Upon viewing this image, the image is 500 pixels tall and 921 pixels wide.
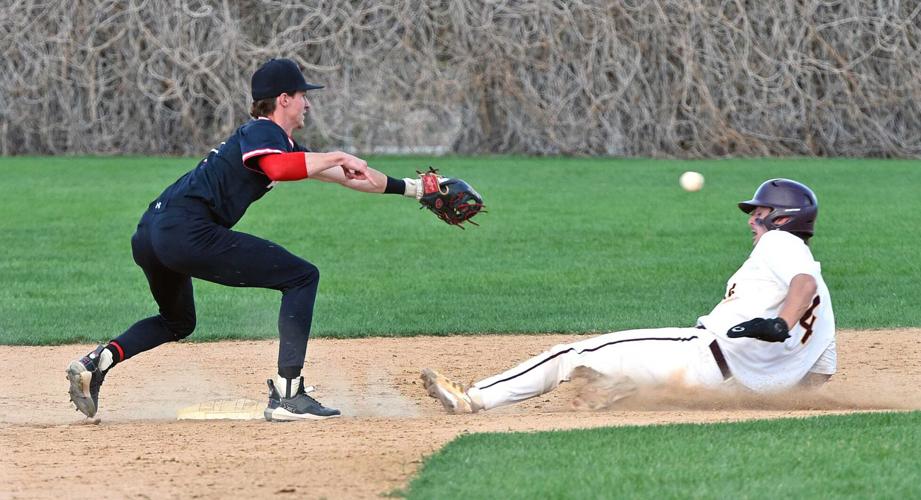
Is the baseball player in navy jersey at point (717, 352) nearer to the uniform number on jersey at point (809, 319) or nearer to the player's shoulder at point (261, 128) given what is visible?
the uniform number on jersey at point (809, 319)

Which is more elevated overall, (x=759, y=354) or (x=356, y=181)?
(x=356, y=181)

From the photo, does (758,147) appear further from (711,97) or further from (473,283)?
(473,283)

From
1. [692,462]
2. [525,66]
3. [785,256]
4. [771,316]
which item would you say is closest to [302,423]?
[692,462]

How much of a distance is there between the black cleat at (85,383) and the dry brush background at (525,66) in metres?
14.6

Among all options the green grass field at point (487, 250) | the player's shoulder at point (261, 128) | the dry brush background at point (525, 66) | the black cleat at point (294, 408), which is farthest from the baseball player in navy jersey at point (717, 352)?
the dry brush background at point (525, 66)

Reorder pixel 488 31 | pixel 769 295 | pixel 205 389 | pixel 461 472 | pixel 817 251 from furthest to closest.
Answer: pixel 488 31, pixel 817 251, pixel 205 389, pixel 769 295, pixel 461 472

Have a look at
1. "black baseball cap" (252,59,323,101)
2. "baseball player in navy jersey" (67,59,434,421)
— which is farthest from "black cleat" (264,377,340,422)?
"black baseball cap" (252,59,323,101)

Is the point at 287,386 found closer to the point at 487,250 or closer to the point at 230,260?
the point at 230,260

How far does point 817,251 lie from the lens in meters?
12.3

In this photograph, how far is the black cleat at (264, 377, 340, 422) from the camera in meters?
6.30

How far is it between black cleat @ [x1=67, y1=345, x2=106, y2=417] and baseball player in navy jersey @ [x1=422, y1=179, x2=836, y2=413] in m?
1.58

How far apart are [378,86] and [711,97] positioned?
5027 mm

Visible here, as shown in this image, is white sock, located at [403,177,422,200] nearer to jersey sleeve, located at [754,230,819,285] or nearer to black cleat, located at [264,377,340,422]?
black cleat, located at [264,377,340,422]

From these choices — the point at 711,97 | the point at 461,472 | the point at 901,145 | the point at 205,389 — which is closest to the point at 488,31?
the point at 711,97
